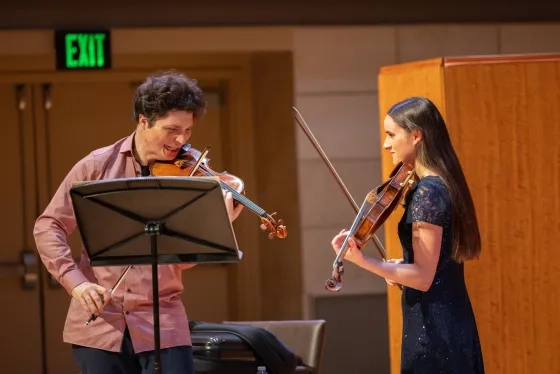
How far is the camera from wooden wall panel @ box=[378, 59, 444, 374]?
4801 mm

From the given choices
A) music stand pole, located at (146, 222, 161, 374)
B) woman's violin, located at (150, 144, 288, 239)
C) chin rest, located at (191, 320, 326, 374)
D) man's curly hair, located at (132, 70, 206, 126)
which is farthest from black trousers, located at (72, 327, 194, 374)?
chin rest, located at (191, 320, 326, 374)

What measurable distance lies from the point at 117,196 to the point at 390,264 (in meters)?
0.82

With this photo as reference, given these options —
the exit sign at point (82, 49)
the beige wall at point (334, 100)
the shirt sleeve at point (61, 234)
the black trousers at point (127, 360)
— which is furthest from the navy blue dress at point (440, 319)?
the exit sign at point (82, 49)

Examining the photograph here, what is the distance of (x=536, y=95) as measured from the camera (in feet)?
15.6

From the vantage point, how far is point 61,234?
3.21 metres

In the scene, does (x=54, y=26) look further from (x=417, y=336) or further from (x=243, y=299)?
(x=417, y=336)

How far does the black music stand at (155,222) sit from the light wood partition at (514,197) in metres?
2.01

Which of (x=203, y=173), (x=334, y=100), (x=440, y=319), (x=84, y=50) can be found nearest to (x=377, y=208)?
(x=440, y=319)

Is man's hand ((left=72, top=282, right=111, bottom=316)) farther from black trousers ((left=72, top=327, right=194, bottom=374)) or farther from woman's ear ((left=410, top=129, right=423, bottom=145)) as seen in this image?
woman's ear ((left=410, top=129, right=423, bottom=145))

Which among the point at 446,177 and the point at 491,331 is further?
the point at 491,331

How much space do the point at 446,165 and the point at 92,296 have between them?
1112 millimetres

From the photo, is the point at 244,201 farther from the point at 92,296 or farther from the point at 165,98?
the point at 92,296

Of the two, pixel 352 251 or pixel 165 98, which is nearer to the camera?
pixel 352 251

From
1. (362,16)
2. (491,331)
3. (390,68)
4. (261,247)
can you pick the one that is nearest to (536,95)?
(390,68)
